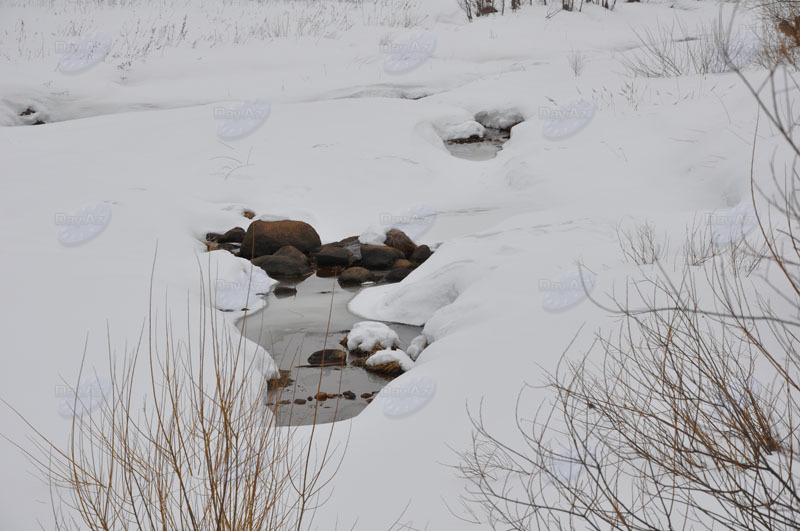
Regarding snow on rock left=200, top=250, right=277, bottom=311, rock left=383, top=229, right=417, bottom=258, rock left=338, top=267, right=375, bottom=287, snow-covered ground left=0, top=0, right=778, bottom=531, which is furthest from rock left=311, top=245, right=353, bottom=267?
snow-covered ground left=0, top=0, right=778, bottom=531

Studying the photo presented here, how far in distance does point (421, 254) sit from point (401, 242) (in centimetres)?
29

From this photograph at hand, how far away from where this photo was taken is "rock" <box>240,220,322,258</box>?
646 cm

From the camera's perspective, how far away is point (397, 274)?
19.7 ft

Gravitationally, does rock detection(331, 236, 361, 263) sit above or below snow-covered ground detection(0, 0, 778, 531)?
below

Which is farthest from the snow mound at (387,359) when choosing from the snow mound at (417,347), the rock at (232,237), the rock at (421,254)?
the rock at (232,237)

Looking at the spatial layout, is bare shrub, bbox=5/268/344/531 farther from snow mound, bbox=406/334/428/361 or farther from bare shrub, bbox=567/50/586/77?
bare shrub, bbox=567/50/586/77

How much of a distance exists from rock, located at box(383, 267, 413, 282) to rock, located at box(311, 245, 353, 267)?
0.56 m

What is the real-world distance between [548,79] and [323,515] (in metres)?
11.1

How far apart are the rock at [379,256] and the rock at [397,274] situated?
0.18 m

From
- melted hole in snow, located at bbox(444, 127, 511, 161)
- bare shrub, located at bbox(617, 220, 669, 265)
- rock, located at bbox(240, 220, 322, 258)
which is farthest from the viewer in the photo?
melted hole in snow, located at bbox(444, 127, 511, 161)

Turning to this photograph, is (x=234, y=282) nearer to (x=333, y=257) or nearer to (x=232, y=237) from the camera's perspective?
(x=333, y=257)

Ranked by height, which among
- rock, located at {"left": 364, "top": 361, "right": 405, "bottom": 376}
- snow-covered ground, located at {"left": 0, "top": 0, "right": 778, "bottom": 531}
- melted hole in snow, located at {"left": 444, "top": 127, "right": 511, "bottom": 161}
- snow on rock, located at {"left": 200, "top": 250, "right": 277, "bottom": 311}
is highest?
snow-covered ground, located at {"left": 0, "top": 0, "right": 778, "bottom": 531}

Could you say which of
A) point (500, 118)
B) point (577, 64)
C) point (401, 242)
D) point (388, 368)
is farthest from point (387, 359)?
point (577, 64)

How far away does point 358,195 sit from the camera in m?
8.00
